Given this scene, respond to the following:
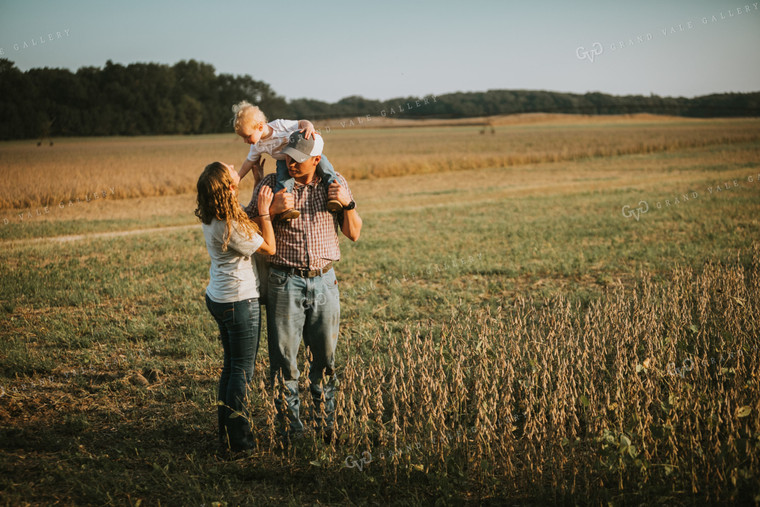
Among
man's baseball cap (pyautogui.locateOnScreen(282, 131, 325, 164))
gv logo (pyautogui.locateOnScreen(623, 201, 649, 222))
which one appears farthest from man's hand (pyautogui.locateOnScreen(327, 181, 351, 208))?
gv logo (pyautogui.locateOnScreen(623, 201, 649, 222))

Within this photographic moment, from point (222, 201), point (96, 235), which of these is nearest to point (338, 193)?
point (222, 201)

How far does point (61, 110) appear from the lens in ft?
101

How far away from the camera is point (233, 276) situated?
3934 mm

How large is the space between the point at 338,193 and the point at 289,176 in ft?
1.31

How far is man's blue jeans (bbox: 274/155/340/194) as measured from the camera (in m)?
3.92

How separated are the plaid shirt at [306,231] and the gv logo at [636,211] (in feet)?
44.7

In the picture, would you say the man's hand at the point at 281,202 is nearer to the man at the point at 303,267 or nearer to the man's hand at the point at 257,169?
the man at the point at 303,267

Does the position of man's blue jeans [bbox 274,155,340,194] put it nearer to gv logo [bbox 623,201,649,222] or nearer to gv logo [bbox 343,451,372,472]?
gv logo [bbox 343,451,372,472]

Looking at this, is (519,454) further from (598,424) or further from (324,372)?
(324,372)

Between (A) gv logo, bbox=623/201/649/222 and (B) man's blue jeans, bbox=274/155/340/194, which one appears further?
(A) gv logo, bbox=623/201/649/222

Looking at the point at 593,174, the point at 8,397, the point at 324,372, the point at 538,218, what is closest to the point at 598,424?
the point at 324,372

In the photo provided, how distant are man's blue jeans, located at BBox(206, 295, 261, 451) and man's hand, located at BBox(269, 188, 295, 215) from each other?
705 millimetres

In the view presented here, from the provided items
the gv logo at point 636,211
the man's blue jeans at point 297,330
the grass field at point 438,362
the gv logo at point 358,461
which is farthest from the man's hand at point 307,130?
the gv logo at point 636,211

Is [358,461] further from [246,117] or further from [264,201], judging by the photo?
[246,117]
